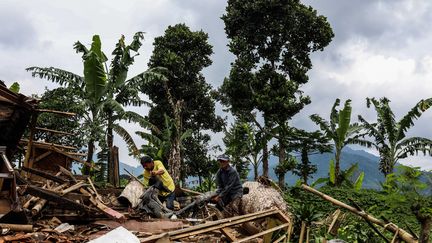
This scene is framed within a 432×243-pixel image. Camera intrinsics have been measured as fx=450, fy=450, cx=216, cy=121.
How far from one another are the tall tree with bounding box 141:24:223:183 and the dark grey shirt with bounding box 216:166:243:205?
14459mm

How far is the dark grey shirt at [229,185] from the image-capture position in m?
9.46

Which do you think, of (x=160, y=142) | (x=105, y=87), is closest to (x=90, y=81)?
(x=105, y=87)

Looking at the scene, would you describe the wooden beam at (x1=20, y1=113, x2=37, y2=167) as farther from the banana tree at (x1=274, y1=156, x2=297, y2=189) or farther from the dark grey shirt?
the banana tree at (x1=274, y1=156, x2=297, y2=189)

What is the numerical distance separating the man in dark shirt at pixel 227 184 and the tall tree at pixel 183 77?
1447 centimetres

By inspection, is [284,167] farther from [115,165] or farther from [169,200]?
[169,200]

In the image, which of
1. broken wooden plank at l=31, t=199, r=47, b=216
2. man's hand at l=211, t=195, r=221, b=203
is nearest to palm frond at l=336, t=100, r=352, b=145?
man's hand at l=211, t=195, r=221, b=203

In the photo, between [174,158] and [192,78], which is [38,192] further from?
[192,78]

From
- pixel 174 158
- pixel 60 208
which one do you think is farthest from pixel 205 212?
pixel 174 158

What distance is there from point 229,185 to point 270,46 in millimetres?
14825

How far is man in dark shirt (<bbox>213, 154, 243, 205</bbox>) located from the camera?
9453 mm

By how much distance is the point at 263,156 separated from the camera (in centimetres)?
2172

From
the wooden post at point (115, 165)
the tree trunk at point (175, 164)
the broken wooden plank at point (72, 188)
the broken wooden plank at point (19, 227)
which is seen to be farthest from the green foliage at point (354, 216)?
the wooden post at point (115, 165)

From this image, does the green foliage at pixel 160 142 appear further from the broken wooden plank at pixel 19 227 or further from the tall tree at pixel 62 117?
the broken wooden plank at pixel 19 227

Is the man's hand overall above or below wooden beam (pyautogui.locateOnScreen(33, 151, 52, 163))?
below
